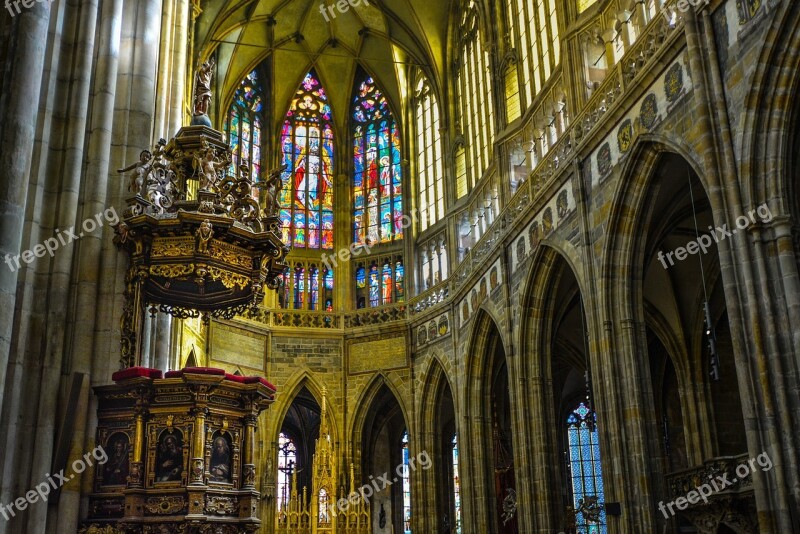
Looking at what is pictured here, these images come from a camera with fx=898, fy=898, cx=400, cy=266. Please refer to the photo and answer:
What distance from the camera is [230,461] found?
1045 cm

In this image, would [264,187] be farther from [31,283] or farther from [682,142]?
[682,142]

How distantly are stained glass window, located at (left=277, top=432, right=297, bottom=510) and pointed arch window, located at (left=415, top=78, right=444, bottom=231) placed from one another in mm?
9343

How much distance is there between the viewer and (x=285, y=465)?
106 feet

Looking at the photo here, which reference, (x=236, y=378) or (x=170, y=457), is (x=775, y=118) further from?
(x=170, y=457)

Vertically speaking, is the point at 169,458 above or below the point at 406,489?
below

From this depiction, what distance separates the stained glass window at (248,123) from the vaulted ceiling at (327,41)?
2.21 feet

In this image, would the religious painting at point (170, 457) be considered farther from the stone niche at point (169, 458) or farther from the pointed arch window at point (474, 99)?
the pointed arch window at point (474, 99)

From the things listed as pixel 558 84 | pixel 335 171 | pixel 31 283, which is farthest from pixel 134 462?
pixel 335 171

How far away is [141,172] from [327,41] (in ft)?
74.8

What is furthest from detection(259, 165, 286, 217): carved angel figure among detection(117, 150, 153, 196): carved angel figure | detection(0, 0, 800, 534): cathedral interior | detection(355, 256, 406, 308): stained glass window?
detection(355, 256, 406, 308): stained glass window

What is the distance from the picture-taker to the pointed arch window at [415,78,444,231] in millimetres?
30047

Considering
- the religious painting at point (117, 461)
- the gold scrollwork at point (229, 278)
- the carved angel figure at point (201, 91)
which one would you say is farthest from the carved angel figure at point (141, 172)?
the religious painting at point (117, 461)

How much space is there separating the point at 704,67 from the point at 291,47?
21949 millimetres

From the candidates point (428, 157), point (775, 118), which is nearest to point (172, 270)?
point (775, 118)
